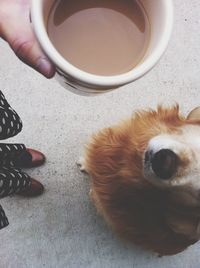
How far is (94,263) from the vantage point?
4.41 ft

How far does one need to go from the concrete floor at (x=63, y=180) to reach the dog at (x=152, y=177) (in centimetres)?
13

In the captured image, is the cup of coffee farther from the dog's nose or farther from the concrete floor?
the concrete floor

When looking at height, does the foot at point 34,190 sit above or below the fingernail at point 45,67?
below

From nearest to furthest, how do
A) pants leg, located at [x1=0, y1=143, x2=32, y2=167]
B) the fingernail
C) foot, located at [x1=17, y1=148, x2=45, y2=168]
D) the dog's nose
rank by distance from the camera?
1. the fingernail
2. the dog's nose
3. pants leg, located at [x1=0, y1=143, x2=32, y2=167]
4. foot, located at [x1=17, y1=148, x2=45, y2=168]

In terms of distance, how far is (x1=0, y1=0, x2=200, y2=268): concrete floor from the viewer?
1340mm

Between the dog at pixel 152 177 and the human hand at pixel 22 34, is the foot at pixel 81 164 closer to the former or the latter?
the dog at pixel 152 177

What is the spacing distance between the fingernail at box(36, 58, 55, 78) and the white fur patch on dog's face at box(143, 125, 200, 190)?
37 cm

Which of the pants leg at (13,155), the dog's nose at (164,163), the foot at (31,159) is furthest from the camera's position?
the foot at (31,159)

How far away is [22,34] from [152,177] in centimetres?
46

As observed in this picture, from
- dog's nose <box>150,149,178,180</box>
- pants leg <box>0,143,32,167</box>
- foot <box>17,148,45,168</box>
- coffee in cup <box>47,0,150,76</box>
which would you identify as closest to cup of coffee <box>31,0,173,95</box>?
coffee in cup <box>47,0,150,76</box>

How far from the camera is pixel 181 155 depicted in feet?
2.95

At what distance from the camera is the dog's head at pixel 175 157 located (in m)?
0.90

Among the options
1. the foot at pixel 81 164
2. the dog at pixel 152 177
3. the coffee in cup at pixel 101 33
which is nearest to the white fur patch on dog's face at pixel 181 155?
the dog at pixel 152 177

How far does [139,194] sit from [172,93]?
50 centimetres
